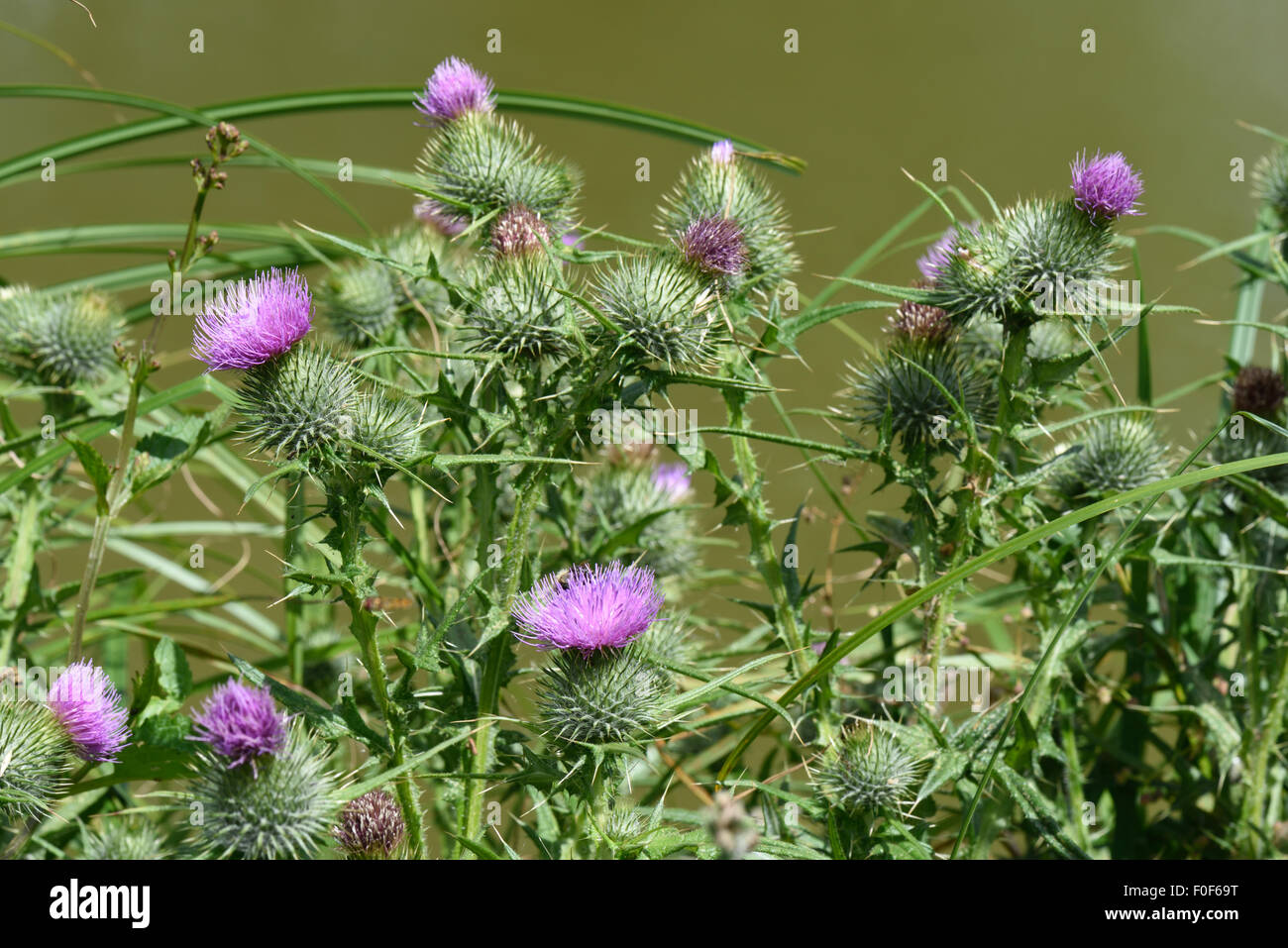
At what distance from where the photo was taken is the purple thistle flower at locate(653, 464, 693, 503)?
2820 millimetres

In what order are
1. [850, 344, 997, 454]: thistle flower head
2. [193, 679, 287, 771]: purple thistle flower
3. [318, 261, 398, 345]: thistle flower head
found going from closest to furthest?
[193, 679, 287, 771]: purple thistle flower
[850, 344, 997, 454]: thistle flower head
[318, 261, 398, 345]: thistle flower head

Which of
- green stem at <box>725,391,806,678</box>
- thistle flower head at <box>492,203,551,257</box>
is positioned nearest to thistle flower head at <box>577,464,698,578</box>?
green stem at <box>725,391,806,678</box>

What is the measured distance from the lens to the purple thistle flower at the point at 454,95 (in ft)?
7.82

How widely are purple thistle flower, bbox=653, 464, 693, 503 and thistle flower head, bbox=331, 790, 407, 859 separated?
1.26 metres

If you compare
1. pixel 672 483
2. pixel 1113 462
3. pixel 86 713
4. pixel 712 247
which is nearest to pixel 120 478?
pixel 86 713

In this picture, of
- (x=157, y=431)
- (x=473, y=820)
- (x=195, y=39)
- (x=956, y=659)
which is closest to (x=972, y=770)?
(x=956, y=659)

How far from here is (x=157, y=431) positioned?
2.16 meters

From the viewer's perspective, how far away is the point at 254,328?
1771 mm

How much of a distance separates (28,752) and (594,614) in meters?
0.83

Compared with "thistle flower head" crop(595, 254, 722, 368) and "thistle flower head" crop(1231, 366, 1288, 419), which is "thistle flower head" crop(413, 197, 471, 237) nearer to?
"thistle flower head" crop(595, 254, 722, 368)

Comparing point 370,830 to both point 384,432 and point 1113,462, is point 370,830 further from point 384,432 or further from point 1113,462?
point 1113,462
